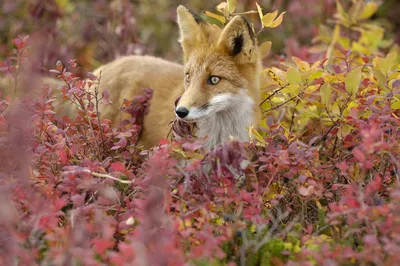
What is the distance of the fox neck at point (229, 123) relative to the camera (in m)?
4.55

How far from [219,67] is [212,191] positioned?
129 cm

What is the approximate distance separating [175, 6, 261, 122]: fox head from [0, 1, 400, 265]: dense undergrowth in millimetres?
206

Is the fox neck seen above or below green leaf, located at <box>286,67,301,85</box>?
below

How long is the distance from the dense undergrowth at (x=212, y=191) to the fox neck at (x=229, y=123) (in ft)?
0.65

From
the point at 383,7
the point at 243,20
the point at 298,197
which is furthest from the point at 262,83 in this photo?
the point at 383,7

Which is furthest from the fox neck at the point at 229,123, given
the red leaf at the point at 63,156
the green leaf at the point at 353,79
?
the red leaf at the point at 63,156

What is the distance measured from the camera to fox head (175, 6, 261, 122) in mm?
4324

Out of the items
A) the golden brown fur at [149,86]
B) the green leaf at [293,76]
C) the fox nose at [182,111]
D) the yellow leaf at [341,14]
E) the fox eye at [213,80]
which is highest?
the green leaf at [293,76]

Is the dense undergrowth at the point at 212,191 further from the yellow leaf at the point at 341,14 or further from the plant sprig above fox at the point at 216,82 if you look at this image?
the yellow leaf at the point at 341,14

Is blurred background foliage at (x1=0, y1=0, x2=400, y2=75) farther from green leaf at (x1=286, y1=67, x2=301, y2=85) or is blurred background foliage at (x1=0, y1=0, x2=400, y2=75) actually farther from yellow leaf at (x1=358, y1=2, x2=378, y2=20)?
green leaf at (x1=286, y1=67, x2=301, y2=85)

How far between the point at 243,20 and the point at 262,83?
0.78 m

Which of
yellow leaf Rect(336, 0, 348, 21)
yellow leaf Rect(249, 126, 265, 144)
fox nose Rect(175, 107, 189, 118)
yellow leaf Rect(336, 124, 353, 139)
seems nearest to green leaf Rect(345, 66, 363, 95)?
yellow leaf Rect(336, 124, 353, 139)

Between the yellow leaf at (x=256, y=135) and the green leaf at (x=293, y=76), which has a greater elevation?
the green leaf at (x=293, y=76)

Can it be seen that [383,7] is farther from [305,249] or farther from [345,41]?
[305,249]
